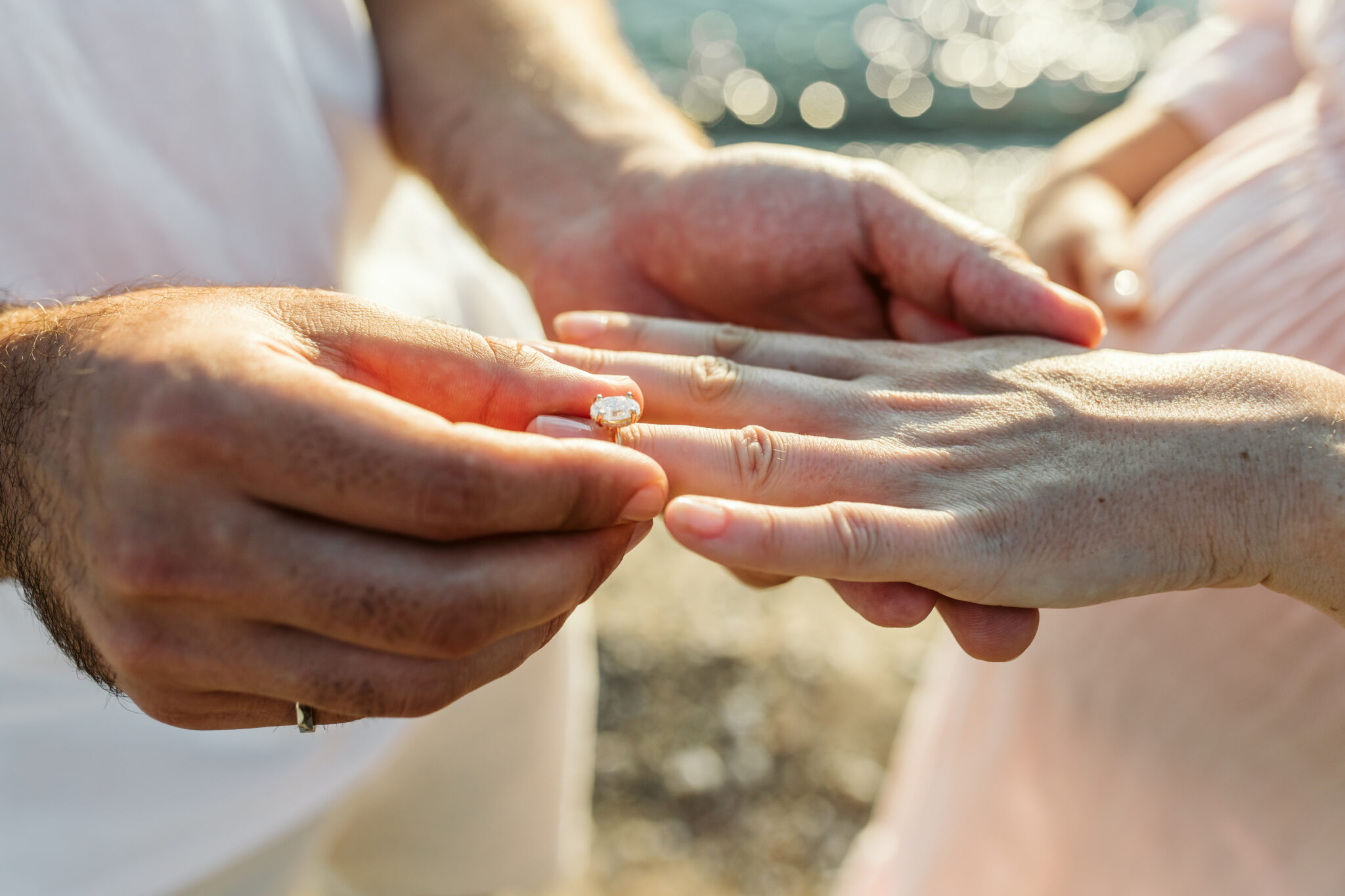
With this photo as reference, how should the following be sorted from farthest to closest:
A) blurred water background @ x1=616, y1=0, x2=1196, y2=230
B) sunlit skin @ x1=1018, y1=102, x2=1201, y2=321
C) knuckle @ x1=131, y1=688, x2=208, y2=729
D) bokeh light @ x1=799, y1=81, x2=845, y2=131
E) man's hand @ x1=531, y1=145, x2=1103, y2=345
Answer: bokeh light @ x1=799, y1=81, x2=845, y2=131, blurred water background @ x1=616, y1=0, x2=1196, y2=230, sunlit skin @ x1=1018, y1=102, x2=1201, y2=321, man's hand @ x1=531, y1=145, x2=1103, y2=345, knuckle @ x1=131, y1=688, x2=208, y2=729

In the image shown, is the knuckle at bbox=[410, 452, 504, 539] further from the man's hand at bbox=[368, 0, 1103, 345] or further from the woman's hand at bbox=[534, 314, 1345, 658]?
the man's hand at bbox=[368, 0, 1103, 345]

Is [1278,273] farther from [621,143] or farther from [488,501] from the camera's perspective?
[488,501]

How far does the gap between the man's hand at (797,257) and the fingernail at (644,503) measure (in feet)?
2.95

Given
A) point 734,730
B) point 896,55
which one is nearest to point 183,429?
point 734,730

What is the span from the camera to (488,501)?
37.9 inches

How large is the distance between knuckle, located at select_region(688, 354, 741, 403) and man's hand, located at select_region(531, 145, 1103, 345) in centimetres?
43

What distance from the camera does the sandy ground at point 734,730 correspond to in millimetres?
2910

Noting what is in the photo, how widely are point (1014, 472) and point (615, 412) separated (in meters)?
0.65

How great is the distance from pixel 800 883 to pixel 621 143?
2379 mm

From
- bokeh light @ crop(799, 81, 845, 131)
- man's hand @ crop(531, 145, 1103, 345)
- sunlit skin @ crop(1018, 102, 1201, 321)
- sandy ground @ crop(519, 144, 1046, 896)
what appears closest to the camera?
man's hand @ crop(531, 145, 1103, 345)

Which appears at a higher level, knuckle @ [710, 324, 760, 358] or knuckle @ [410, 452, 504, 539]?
knuckle @ [410, 452, 504, 539]

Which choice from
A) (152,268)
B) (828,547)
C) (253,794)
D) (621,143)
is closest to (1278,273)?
(828,547)

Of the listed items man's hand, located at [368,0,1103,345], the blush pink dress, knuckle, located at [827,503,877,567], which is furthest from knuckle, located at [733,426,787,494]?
the blush pink dress

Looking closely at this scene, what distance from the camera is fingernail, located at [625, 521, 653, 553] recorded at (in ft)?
3.98
